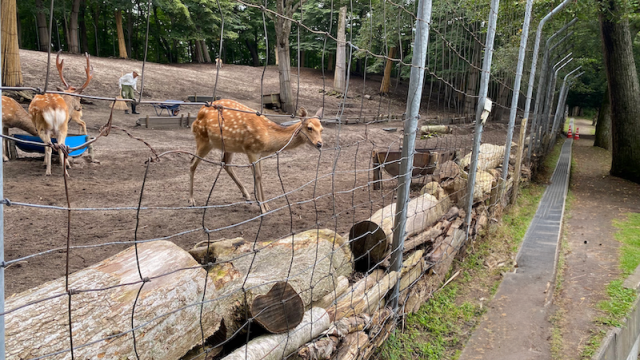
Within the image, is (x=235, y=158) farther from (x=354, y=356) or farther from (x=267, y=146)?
(x=354, y=356)

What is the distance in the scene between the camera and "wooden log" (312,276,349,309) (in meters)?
2.99

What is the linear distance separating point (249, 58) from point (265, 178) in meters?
31.4

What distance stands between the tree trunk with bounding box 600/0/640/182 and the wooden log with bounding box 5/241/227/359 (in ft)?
36.0

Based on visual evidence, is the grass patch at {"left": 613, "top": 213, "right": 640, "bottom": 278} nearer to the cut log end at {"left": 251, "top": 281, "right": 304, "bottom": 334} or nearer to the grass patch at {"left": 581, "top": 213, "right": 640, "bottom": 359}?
the grass patch at {"left": 581, "top": 213, "right": 640, "bottom": 359}

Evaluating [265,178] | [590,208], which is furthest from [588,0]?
[265,178]

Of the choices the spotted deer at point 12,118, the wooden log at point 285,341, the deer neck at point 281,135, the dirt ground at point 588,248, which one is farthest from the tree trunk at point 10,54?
the dirt ground at point 588,248

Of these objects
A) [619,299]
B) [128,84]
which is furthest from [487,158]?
→ [128,84]

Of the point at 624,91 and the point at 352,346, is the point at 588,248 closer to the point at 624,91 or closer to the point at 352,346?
the point at 352,346

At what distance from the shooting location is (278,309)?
8.00 ft

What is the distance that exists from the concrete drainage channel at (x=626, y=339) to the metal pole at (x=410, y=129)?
1.72 metres

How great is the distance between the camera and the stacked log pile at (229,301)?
1952 mm

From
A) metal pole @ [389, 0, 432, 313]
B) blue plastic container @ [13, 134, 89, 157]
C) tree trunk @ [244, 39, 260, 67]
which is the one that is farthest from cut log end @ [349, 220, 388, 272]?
tree trunk @ [244, 39, 260, 67]

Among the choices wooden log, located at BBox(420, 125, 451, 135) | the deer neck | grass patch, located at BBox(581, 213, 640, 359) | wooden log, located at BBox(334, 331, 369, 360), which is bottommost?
grass patch, located at BBox(581, 213, 640, 359)

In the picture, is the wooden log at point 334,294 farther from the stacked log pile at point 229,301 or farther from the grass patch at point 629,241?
the grass patch at point 629,241
